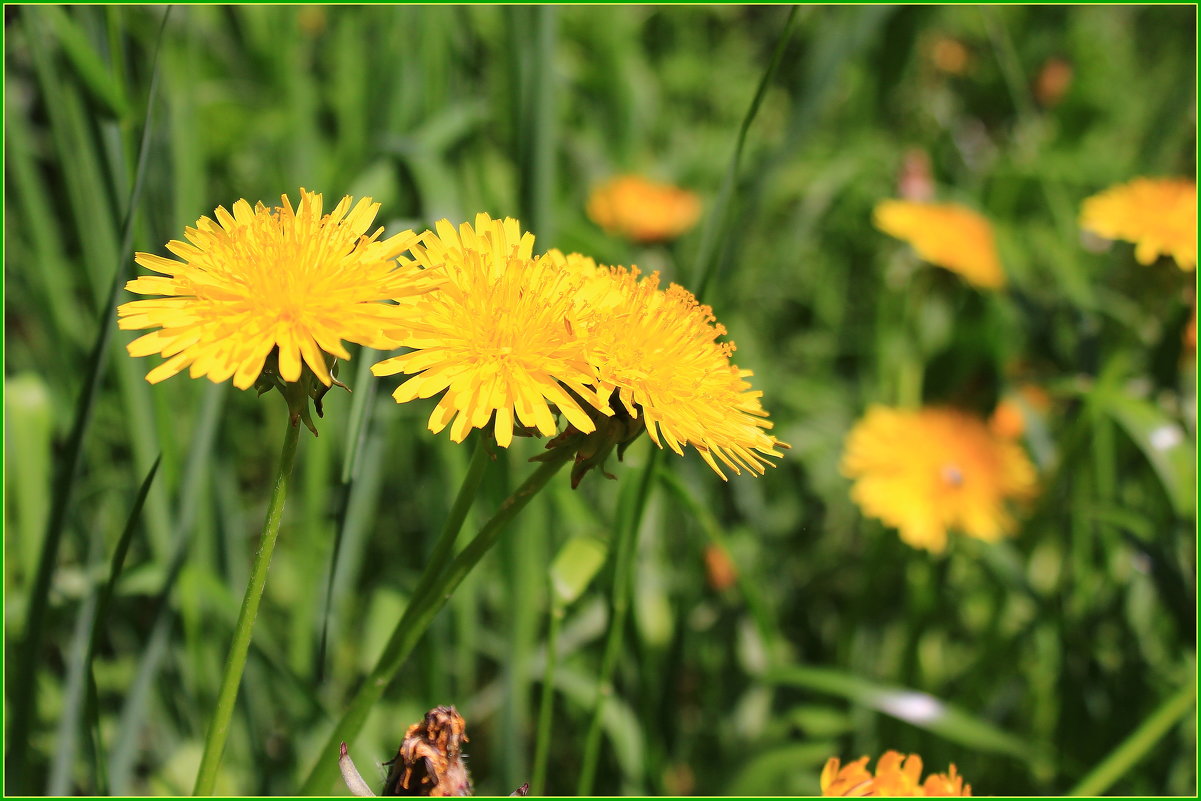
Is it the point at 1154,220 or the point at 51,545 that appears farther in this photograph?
the point at 1154,220

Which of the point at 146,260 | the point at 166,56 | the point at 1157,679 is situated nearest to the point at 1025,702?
the point at 1157,679

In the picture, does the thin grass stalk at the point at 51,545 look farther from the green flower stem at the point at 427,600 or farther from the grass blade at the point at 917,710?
the grass blade at the point at 917,710

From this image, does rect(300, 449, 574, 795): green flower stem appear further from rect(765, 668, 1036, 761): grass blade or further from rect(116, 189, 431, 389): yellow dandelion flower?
rect(765, 668, 1036, 761): grass blade

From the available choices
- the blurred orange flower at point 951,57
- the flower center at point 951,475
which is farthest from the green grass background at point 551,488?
the blurred orange flower at point 951,57

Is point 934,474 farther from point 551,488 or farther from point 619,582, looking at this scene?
point 619,582

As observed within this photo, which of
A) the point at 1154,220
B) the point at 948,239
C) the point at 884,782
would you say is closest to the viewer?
the point at 884,782

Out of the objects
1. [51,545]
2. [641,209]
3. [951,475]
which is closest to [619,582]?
[51,545]

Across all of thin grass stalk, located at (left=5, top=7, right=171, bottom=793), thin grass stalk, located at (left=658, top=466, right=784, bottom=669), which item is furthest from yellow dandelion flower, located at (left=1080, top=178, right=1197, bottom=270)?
thin grass stalk, located at (left=5, top=7, right=171, bottom=793)
